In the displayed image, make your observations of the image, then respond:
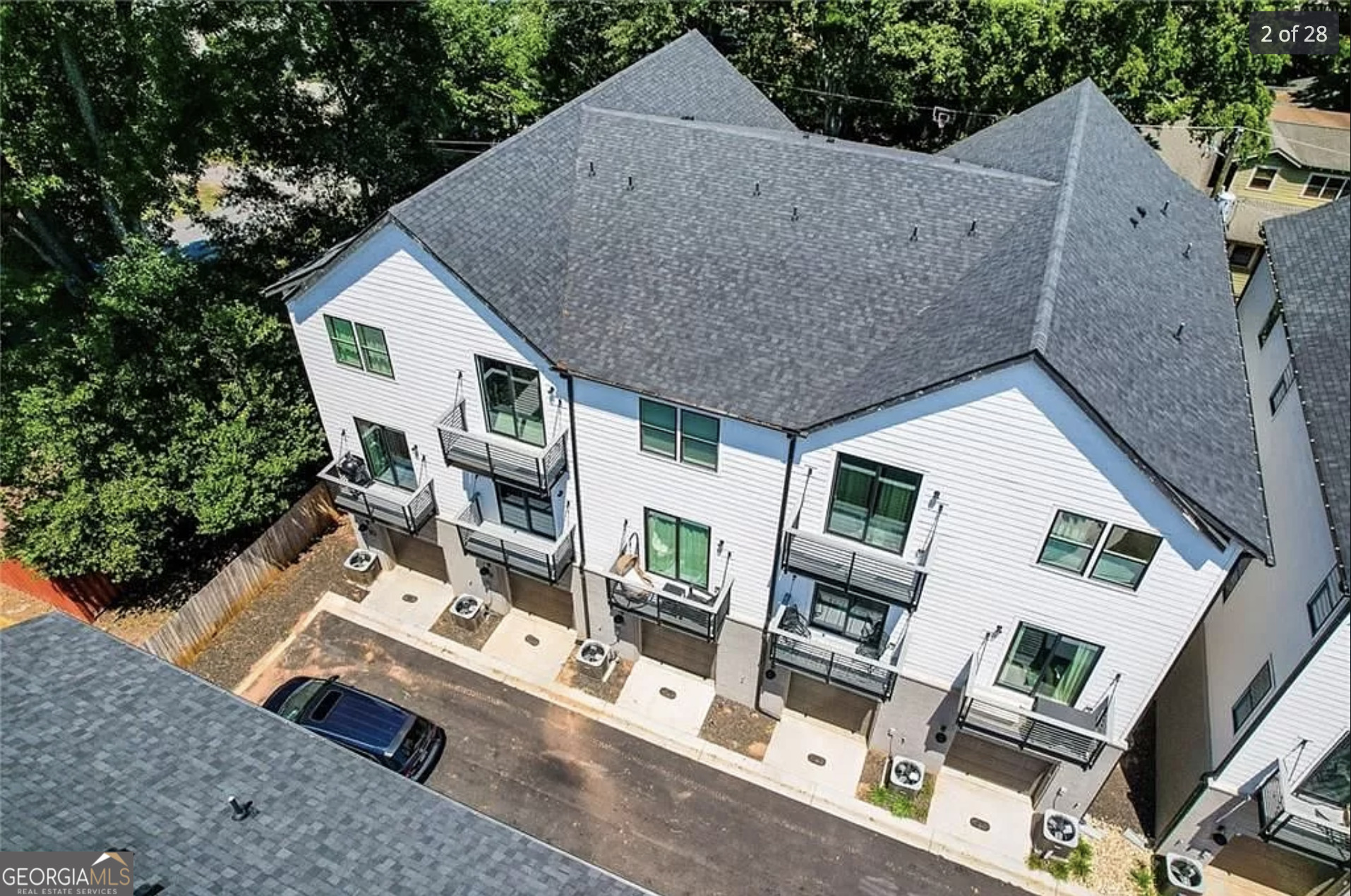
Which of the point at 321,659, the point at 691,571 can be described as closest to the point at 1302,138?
the point at 691,571

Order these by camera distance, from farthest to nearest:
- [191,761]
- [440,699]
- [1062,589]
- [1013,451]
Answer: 1. [440,699]
2. [1062,589]
3. [1013,451]
4. [191,761]

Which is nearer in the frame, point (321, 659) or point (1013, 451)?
point (1013, 451)

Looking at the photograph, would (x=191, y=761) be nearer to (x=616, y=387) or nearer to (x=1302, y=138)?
(x=616, y=387)

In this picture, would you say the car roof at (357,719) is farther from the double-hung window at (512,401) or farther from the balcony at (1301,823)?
the balcony at (1301,823)

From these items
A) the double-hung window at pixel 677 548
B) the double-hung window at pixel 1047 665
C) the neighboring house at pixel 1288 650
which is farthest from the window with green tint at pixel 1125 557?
the double-hung window at pixel 677 548

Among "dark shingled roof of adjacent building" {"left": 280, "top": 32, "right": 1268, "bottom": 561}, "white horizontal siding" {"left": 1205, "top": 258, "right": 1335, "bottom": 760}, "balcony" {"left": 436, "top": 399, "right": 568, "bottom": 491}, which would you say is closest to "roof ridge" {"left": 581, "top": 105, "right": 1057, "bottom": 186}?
"dark shingled roof of adjacent building" {"left": 280, "top": 32, "right": 1268, "bottom": 561}

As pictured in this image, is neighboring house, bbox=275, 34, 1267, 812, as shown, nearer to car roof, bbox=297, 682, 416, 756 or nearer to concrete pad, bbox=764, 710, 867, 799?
concrete pad, bbox=764, 710, 867, 799
